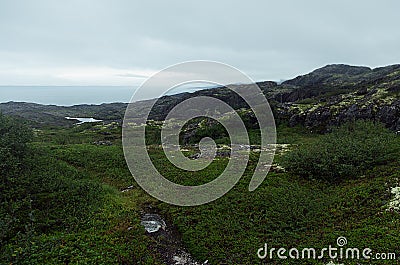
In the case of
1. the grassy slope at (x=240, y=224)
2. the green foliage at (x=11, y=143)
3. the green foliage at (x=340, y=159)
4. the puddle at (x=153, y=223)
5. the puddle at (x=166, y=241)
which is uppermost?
the green foliage at (x=11, y=143)

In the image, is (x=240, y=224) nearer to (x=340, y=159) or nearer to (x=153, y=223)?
(x=153, y=223)

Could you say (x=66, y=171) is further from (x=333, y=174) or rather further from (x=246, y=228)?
(x=333, y=174)

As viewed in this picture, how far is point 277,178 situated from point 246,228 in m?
9.05

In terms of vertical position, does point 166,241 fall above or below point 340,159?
below

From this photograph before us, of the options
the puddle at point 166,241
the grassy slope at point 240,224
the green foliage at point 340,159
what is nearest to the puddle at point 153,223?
the puddle at point 166,241

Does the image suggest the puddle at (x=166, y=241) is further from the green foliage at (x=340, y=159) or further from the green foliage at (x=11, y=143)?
the green foliage at (x=340, y=159)

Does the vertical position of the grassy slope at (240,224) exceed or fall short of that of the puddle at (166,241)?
it exceeds it

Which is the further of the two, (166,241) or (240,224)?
(240,224)

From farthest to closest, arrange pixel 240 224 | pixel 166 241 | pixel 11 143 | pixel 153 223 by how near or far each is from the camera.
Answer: pixel 11 143, pixel 153 223, pixel 240 224, pixel 166 241

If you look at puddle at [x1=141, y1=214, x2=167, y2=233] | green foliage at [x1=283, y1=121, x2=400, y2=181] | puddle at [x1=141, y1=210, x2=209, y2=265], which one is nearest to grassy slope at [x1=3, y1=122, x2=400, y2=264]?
puddle at [x1=141, y1=210, x2=209, y2=265]

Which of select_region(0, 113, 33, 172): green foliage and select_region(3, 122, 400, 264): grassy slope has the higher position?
select_region(0, 113, 33, 172): green foliage

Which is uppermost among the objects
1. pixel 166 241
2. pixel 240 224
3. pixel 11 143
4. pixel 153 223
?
pixel 11 143

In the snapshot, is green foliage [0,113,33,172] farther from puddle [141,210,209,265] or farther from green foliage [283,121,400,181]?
green foliage [283,121,400,181]

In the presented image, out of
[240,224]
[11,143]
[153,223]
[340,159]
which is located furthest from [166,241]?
[340,159]
